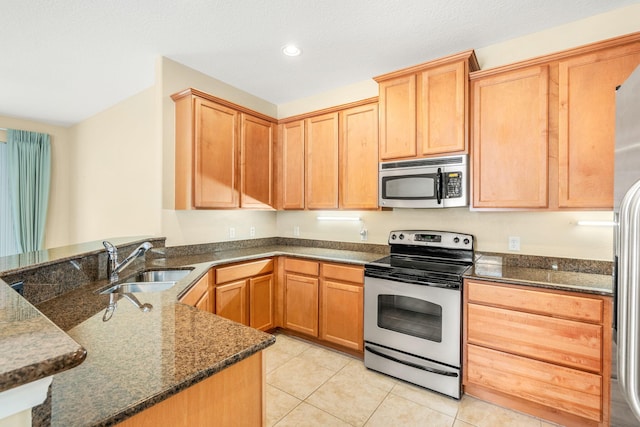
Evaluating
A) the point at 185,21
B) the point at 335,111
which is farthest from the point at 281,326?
the point at 185,21

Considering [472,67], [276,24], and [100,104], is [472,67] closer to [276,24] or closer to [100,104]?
[276,24]

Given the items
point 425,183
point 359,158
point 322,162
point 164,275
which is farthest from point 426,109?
point 164,275

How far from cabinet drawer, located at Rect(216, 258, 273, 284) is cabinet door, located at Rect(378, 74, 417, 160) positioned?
5.11ft

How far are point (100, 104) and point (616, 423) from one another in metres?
5.54

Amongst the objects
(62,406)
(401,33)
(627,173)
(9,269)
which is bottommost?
(62,406)

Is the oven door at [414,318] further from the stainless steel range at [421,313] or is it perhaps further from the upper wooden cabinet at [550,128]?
the upper wooden cabinet at [550,128]

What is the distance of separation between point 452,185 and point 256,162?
2002 mm

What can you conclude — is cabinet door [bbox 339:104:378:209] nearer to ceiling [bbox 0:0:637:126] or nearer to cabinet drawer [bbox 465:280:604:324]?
ceiling [bbox 0:0:637:126]

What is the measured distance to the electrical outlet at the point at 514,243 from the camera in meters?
2.51

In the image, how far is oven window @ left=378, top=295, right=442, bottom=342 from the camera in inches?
90.0

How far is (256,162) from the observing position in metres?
3.37

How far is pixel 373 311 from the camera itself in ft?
8.41

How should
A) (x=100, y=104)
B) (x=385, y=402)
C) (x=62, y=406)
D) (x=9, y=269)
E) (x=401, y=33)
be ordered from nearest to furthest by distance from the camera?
(x=62, y=406) → (x=9, y=269) → (x=385, y=402) → (x=401, y=33) → (x=100, y=104)

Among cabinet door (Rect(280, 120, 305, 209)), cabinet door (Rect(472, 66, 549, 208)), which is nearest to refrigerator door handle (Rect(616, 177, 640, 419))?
cabinet door (Rect(472, 66, 549, 208))
